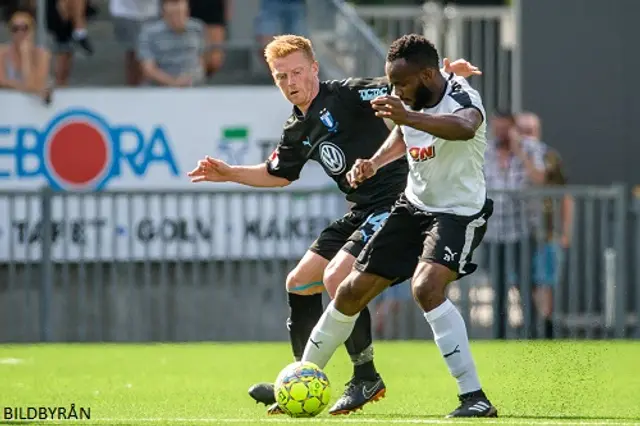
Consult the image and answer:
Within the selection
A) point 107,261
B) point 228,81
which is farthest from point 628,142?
point 107,261

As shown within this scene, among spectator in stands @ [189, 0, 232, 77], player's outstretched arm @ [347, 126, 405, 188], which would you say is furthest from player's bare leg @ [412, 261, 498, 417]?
spectator in stands @ [189, 0, 232, 77]

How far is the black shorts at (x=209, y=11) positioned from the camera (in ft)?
59.9

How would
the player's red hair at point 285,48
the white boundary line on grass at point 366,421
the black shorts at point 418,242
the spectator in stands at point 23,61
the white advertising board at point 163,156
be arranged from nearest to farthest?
the white boundary line on grass at point 366,421 < the black shorts at point 418,242 < the player's red hair at point 285,48 < the white advertising board at point 163,156 < the spectator in stands at point 23,61

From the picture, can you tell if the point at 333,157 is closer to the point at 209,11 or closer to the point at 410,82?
the point at 410,82

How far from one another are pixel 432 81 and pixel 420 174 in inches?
22.6

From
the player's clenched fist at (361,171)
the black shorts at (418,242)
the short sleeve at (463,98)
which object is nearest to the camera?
the short sleeve at (463,98)

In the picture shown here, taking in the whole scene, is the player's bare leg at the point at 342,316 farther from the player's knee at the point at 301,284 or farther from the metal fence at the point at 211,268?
the metal fence at the point at 211,268

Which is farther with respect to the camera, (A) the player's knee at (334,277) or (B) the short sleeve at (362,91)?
(B) the short sleeve at (362,91)

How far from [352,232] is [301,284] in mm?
457

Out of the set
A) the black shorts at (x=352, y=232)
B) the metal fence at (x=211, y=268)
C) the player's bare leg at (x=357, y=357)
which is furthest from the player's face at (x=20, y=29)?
the player's bare leg at (x=357, y=357)

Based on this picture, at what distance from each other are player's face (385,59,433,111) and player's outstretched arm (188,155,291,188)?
141 cm

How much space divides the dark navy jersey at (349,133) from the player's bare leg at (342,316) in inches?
32.7

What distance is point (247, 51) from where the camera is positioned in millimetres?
18875

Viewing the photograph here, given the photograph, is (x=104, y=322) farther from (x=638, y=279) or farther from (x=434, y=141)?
(x=434, y=141)
